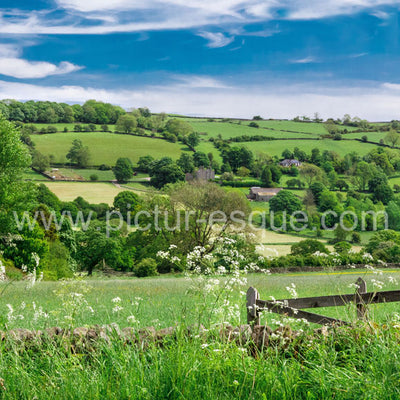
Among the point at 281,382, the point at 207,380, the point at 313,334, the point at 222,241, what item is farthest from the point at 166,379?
the point at 222,241

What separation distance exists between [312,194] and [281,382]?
12075cm

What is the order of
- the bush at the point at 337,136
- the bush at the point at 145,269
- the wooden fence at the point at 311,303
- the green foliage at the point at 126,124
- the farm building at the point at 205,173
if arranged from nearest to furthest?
the wooden fence at the point at 311,303 → the bush at the point at 145,269 → the farm building at the point at 205,173 → the green foliage at the point at 126,124 → the bush at the point at 337,136

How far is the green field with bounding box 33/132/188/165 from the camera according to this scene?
135 metres

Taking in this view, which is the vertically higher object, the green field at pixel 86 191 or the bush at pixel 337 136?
the bush at pixel 337 136

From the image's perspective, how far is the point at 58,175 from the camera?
390 feet

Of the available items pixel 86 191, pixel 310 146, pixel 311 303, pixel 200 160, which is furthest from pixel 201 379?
pixel 310 146

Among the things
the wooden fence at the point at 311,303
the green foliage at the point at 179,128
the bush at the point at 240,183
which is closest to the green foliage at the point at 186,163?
the bush at the point at 240,183

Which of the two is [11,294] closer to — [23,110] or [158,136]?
[158,136]

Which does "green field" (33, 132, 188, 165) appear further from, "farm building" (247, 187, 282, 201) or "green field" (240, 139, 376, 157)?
"farm building" (247, 187, 282, 201)

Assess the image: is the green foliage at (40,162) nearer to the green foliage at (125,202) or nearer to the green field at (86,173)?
the green field at (86,173)

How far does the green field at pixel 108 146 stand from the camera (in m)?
135

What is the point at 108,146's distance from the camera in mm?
143500

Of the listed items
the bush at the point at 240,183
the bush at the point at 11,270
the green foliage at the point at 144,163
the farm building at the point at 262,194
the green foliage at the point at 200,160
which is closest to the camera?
the bush at the point at 11,270

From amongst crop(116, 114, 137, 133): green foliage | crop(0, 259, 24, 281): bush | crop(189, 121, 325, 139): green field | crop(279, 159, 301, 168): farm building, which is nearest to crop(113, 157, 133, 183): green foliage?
crop(116, 114, 137, 133): green foliage
